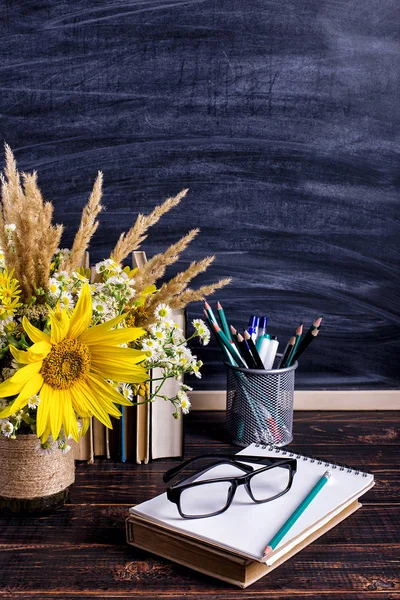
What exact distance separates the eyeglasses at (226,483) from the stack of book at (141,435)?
0.57ft

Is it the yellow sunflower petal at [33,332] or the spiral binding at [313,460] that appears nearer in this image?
the yellow sunflower petal at [33,332]

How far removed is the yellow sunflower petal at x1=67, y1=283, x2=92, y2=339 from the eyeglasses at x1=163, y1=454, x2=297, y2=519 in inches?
8.9

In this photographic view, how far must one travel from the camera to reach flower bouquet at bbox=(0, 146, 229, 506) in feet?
2.76

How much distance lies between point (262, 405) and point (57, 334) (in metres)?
0.46

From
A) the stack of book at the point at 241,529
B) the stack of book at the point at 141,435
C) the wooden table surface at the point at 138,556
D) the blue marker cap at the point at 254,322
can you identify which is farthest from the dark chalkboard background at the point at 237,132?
the stack of book at the point at 241,529

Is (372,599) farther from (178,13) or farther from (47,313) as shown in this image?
(178,13)

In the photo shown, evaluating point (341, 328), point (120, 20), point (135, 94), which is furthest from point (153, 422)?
point (120, 20)

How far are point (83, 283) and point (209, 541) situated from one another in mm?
352

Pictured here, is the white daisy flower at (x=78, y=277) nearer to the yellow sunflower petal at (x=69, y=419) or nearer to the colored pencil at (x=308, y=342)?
the yellow sunflower petal at (x=69, y=419)

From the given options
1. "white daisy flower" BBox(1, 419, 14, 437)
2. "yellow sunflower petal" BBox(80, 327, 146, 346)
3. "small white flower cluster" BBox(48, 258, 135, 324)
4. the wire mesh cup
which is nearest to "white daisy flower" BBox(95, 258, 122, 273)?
"small white flower cluster" BBox(48, 258, 135, 324)

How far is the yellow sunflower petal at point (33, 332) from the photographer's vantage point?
2.70 feet

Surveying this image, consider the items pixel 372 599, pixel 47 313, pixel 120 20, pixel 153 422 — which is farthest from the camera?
pixel 120 20

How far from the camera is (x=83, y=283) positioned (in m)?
0.91

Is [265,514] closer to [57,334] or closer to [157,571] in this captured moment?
[157,571]
